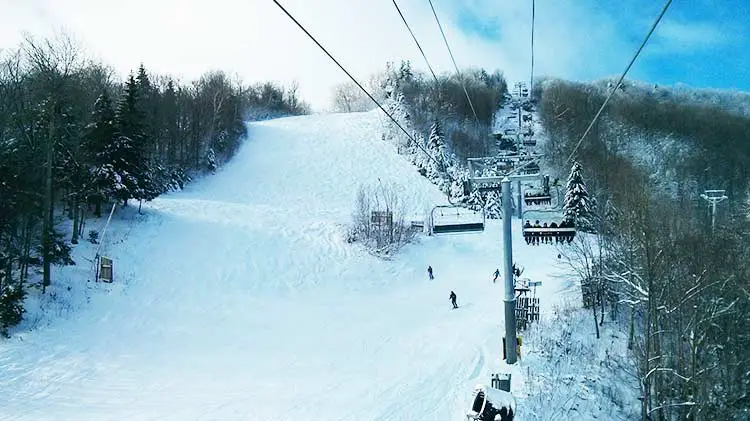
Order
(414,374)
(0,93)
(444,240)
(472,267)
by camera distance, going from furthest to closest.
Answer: (444,240) < (472,267) < (0,93) < (414,374)

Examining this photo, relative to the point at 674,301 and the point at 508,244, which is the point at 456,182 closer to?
the point at 674,301

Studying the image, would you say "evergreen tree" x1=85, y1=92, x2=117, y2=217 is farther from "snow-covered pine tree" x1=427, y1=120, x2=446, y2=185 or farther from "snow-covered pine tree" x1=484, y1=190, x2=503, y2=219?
"snow-covered pine tree" x1=484, y1=190, x2=503, y2=219

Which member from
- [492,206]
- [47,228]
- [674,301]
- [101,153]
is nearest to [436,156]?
[492,206]

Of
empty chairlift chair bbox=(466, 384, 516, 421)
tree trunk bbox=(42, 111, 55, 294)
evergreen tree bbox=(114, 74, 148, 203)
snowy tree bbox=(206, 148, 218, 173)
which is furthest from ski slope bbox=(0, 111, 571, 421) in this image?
empty chairlift chair bbox=(466, 384, 516, 421)

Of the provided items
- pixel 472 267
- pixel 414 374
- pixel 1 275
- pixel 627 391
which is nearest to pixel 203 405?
pixel 414 374

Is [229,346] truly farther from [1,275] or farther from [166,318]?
[1,275]

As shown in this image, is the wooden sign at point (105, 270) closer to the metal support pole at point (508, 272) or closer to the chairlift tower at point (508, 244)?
the chairlift tower at point (508, 244)
